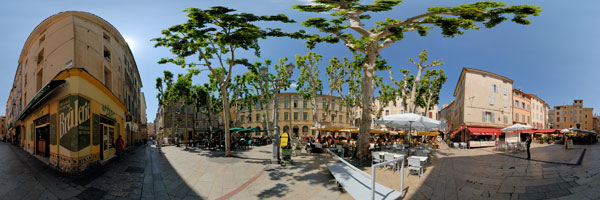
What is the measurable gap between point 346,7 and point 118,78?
14909mm

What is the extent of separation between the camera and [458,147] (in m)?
21.1

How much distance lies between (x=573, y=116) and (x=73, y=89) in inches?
4697

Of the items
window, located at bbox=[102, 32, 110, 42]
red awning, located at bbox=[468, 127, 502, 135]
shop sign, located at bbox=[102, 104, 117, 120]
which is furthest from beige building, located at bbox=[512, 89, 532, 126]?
window, located at bbox=[102, 32, 110, 42]

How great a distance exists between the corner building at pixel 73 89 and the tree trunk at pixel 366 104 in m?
11.5

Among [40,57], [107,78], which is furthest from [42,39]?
[107,78]

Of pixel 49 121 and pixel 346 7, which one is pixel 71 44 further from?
pixel 346 7

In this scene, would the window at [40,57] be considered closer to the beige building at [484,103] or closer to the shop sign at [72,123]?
the shop sign at [72,123]

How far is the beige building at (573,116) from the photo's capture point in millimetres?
72062

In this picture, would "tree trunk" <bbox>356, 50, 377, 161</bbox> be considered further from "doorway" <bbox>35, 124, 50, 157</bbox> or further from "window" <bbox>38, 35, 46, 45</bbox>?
"window" <bbox>38, 35, 46, 45</bbox>

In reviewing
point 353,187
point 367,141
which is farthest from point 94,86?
point 367,141

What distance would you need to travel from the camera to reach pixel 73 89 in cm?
876

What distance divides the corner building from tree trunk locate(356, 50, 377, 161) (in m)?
11.5

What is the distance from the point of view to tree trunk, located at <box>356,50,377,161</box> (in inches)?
420

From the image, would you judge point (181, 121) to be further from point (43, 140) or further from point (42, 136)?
point (43, 140)
